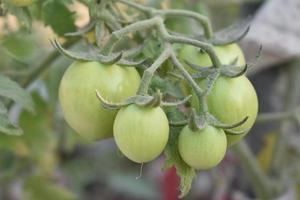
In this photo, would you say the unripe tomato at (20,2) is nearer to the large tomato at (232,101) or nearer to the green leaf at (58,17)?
the green leaf at (58,17)

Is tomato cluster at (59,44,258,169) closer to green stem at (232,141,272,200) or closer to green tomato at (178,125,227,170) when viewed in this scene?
green tomato at (178,125,227,170)

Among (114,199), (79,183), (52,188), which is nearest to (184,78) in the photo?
(52,188)

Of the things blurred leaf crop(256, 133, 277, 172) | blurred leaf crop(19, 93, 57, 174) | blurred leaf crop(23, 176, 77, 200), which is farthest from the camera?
blurred leaf crop(256, 133, 277, 172)

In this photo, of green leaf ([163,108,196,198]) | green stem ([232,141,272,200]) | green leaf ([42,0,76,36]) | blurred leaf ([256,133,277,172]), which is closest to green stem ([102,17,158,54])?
green leaf ([163,108,196,198])

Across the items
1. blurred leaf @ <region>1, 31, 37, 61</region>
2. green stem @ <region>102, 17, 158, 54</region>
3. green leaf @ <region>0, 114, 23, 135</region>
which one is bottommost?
blurred leaf @ <region>1, 31, 37, 61</region>

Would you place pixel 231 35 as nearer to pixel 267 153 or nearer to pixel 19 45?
pixel 19 45

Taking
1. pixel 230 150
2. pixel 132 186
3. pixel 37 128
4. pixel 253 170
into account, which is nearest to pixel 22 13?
pixel 37 128
